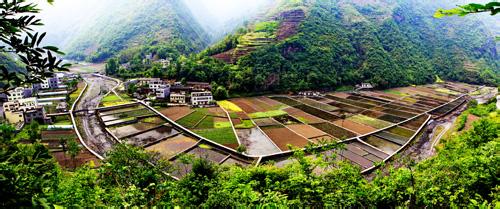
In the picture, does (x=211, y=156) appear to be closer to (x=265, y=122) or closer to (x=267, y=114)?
(x=265, y=122)

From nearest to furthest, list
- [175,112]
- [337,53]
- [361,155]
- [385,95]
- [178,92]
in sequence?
[361,155] → [175,112] → [178,92] → [385,95] → [337,53]

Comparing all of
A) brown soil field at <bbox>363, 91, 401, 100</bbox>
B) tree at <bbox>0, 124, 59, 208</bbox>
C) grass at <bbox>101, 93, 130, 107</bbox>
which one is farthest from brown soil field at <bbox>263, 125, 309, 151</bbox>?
brown soil field at <bbox>363, 91, 401, 100</bbox>

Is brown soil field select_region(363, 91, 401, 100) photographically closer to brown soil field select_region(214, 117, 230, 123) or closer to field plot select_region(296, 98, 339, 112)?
field plot select_region(296, 98, 339, 112)

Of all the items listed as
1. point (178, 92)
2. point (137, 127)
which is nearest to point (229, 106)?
point (178, 92)

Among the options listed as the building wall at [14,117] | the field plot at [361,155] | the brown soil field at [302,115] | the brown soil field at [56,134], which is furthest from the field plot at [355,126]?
the building wall at [14,117]

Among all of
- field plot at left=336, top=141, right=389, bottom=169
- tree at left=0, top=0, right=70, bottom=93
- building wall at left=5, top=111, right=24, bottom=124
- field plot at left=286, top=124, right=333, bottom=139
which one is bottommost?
field plot at left=336, top=141, right=389, bottom=169
